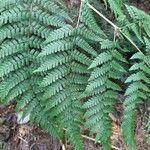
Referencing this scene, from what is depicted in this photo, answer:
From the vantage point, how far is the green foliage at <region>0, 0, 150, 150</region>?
9.41ft

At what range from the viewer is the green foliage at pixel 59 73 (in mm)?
2869

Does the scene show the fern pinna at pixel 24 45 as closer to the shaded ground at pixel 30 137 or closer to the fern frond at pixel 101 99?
the fern frond at pixel 101 99

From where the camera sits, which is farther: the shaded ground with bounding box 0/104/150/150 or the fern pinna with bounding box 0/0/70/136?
the shaded ground with bounding box 0/104/150/150

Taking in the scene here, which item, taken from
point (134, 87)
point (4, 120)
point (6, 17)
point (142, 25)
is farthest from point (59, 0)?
point (4, 120)

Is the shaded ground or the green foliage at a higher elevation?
the green foliage

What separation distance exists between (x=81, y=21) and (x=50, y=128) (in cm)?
92

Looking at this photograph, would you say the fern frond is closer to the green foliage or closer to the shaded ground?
the green foliage

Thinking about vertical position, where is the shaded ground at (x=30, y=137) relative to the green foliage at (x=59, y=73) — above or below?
below

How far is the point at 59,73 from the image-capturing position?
288cm

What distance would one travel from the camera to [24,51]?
2932mm

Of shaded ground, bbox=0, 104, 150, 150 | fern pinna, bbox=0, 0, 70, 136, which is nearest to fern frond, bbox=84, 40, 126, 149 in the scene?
fern pinna, bbox=0, 0, 70, 136

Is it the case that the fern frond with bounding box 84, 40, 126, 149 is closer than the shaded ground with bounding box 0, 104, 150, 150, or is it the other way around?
the fern frond with bounding box 84, 40, 126, 149

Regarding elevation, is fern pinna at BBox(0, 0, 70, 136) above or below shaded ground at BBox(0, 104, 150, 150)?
above

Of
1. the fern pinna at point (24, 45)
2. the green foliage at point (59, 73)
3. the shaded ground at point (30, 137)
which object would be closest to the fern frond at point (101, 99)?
the green foliage at point (59, 73)
